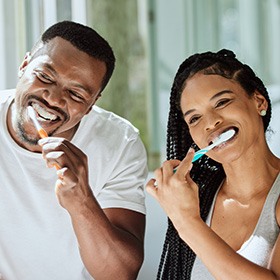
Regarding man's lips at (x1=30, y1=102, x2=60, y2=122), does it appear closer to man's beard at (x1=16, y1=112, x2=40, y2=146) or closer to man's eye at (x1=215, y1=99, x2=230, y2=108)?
man's beard at (x1=16, y1=112, x2=40, y2=146)

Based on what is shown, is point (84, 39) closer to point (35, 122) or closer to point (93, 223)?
point (35, 122)

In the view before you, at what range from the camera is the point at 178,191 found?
4.49ft

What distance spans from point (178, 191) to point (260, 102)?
366mm

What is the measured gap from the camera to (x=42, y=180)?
189 centimetres

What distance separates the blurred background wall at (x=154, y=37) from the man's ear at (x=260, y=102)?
0.53 metres

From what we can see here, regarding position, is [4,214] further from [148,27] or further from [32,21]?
[148,27]

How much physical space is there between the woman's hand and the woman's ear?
30 centimetres

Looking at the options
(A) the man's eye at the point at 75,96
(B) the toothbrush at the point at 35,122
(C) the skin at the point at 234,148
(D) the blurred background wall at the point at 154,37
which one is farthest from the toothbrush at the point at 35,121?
(D) the blurred background wall at the point at 154,37

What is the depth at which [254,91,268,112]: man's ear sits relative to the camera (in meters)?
1.62

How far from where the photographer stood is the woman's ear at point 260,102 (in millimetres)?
1616

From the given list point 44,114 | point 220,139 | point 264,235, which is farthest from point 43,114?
point 264,235

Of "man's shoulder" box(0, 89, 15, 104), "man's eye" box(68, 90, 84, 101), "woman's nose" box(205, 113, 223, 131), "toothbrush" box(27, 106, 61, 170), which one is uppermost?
"woman's nose" box(205, 113, 223, 131)

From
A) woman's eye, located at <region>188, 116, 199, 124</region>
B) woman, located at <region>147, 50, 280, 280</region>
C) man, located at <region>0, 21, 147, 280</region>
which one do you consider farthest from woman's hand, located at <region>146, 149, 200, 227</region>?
man, located at <region>0, 21, 147, 280</region>

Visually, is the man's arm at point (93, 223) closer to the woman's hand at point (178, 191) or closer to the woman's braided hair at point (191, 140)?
the woman's braided hair at point (191, 140)
